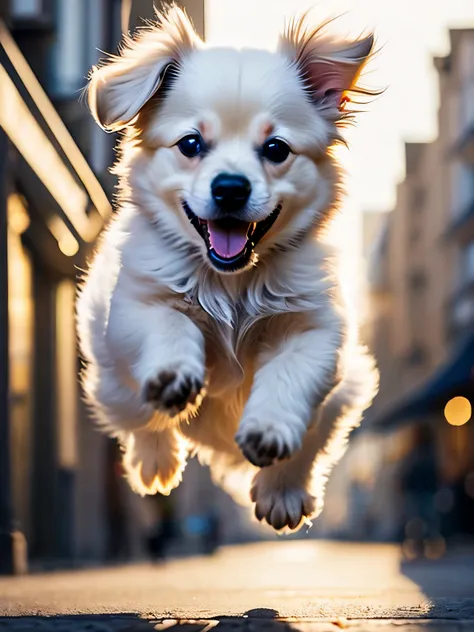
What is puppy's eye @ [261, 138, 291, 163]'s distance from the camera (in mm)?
4520

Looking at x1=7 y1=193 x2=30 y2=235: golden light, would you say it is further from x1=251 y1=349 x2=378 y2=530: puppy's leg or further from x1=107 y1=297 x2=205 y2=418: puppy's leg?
x1=107 y1=297 x2=205 y2=418: puppy's leg

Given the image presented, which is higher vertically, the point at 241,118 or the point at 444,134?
the point at 444,134

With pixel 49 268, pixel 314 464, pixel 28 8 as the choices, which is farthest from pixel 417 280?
pixel 314 464

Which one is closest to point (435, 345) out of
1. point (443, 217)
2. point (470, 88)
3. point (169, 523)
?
point (443, 217)

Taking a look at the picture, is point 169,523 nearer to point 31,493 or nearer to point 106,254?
point 31,493

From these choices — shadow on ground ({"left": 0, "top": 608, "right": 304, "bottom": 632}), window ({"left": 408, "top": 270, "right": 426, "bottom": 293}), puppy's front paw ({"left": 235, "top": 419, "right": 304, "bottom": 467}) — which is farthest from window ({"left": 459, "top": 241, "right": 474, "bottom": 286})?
shadow on ground ({"left": 0, "top": 608, "right": 304, "bottom": 632})

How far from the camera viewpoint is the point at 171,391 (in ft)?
13.5

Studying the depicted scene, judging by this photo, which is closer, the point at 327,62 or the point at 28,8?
the point at 327,62

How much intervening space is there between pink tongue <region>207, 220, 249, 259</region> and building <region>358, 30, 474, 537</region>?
36.5 ft

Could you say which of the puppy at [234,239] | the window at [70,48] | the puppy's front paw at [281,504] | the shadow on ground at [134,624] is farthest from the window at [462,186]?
the shadow on ground at [134,624]

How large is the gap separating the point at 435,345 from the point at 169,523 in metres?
20.2

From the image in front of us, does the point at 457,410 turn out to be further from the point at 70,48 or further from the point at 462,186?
the point at 70,48

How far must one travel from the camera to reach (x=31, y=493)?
1523cm

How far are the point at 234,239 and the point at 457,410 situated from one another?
17352 mm
